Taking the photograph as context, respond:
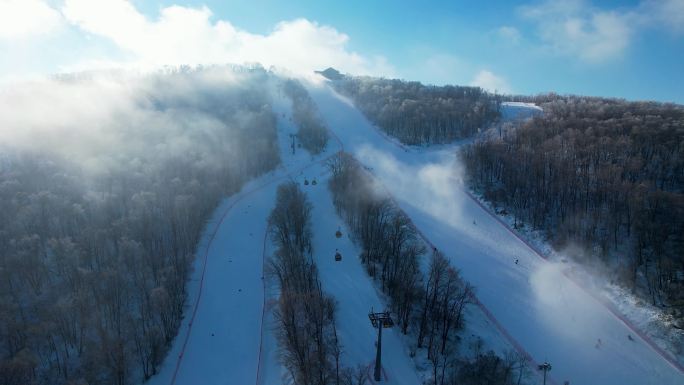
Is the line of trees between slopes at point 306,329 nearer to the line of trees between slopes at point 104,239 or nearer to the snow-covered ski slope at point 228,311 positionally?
the snow-covered ski slope at point 228,311

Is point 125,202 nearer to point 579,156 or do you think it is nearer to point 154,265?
point 154,265

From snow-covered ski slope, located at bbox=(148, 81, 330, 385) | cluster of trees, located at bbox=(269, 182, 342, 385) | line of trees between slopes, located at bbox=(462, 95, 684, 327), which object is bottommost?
snow-covered ski slope, located at bbox=(148, 81, 330, 385)

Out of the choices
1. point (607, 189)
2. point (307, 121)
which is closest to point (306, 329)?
point (607, 189)

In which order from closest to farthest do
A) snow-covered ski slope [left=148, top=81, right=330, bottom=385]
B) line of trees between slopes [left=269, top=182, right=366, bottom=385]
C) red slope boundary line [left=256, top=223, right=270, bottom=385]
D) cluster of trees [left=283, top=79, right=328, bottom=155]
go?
line of trees between slopes [left=269, top=182, right=366, bottom=385] < red slope boundary line [left=256, top=223, right=270, bottom=385] < snow-covered ski slope [left=148, top=81, right=330, bottom=385] < cluster of trees [left=283, top=79, right=328, bottom=155]

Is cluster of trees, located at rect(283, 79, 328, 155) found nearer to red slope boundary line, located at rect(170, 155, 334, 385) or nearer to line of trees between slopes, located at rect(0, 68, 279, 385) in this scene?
red slope boundary line, located at rect(170, 155, 334, 385)

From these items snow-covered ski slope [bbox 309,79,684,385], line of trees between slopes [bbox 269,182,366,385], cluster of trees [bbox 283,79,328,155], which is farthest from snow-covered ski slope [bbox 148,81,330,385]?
cluster of trees [bbox 283,79,328,155]

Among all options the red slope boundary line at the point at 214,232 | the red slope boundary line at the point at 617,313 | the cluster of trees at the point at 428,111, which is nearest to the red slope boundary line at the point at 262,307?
the red slope boundary line at the point at 214,232

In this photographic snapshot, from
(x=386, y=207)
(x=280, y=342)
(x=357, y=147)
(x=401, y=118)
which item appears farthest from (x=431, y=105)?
(x=280, y=342)

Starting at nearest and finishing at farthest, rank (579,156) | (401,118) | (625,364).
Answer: (625,364) → (579,156) → (401,118)
